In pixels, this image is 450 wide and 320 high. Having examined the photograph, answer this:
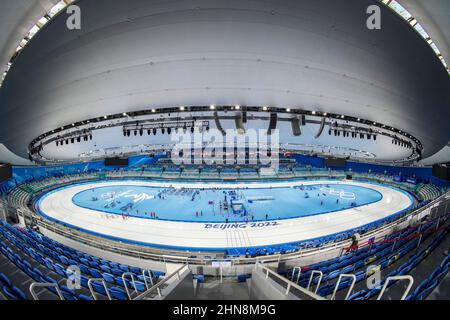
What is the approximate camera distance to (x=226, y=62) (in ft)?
21.2

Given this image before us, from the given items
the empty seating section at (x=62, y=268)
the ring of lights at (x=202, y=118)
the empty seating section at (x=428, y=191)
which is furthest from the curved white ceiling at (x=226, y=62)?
the empty seating section at (x=428, y=191)

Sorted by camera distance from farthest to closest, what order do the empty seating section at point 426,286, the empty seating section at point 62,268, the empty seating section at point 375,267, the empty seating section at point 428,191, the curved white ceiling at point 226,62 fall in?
the empty seating section at point 428,191
the empty seating section at point 62,268
the curved white ceiling at point 226,62
the empty seating section at point 375,267
the empty seating section at point 426,286

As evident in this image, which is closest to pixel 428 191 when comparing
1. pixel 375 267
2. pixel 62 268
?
pixel 375 267

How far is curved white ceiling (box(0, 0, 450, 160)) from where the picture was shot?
445cm

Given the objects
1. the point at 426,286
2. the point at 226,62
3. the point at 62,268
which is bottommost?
the point at 62,268

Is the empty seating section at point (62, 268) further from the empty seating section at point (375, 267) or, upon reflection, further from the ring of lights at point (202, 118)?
the ring of lights at point (202, 118)

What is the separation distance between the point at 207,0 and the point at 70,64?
5034 mm

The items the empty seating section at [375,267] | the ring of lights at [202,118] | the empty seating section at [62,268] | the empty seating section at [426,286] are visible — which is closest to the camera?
the empty seating section at [426,286]

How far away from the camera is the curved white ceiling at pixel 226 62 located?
4.45 meters

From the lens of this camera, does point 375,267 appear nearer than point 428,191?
Yes

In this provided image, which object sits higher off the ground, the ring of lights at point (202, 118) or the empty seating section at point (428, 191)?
the ring of lights at point (202, 118)

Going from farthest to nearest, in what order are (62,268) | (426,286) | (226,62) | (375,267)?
(226,62) → (62,268) → (375,267) → (426,286)

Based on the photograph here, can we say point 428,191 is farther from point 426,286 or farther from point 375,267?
point 426,286
